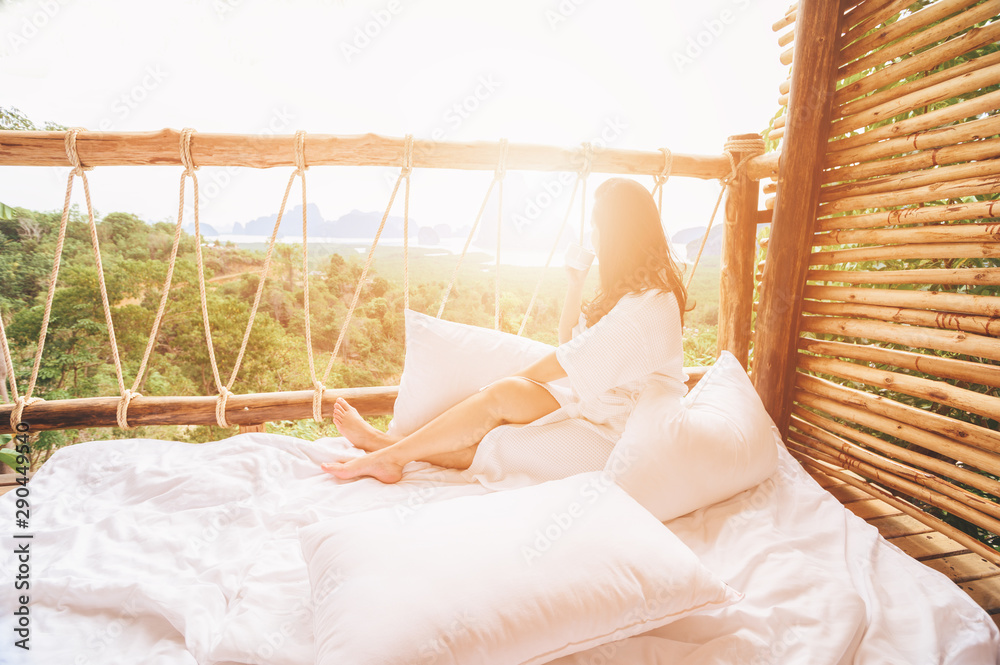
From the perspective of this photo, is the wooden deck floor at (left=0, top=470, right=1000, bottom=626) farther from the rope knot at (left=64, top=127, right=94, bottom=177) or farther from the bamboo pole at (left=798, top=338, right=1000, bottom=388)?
the rope knot at (left=64, top=127, right=94, bottom=177)

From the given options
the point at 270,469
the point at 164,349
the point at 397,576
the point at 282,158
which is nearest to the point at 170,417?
the point at 270,469

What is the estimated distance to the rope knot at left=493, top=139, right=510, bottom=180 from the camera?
1576 mm

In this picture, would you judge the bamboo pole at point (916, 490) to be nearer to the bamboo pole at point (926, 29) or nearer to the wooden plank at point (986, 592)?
the wooden plank at point (986, 592)

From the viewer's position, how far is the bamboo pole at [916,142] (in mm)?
1041

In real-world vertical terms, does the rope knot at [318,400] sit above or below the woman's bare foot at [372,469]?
above

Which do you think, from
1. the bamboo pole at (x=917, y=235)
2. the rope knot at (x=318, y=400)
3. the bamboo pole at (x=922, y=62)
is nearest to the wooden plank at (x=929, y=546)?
the bamboo pole at (x=917, y=235)

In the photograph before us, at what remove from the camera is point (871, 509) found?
4.23 ft

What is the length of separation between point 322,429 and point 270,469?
207 centimetres

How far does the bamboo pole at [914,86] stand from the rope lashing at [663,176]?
0.51m
